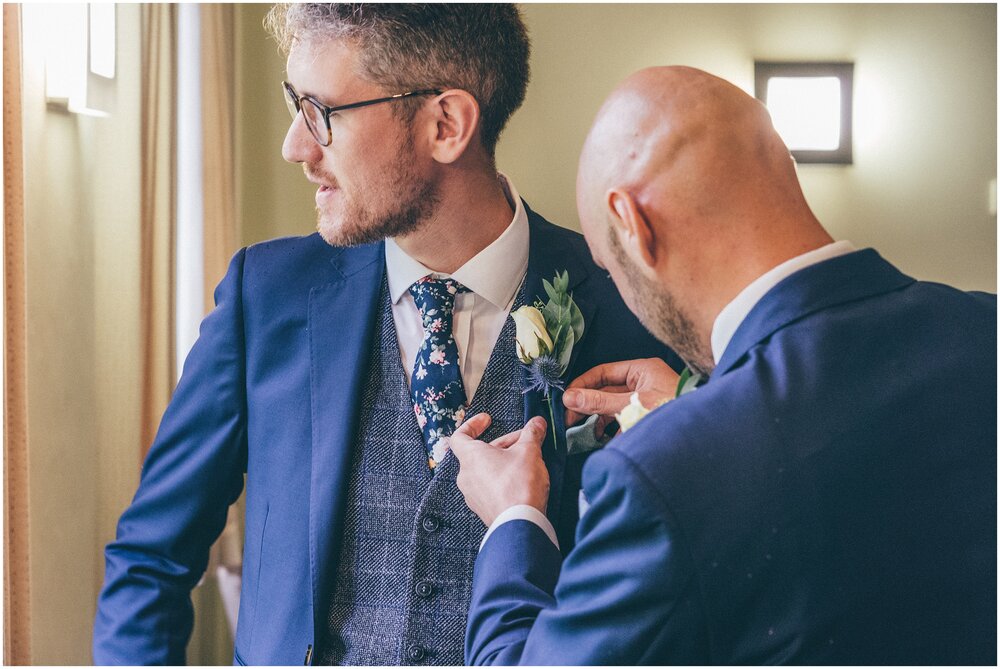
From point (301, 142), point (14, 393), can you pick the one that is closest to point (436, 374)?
point (301, 142)

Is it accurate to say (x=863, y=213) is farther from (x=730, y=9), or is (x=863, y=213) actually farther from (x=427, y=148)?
(x=427, y=148)

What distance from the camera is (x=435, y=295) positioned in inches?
53.7

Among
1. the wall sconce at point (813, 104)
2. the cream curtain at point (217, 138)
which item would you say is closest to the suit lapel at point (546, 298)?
the wall sconce at point (813, 104)

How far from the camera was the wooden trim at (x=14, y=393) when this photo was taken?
151 centimetres

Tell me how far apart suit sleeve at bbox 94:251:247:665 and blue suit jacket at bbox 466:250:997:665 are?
68 cm

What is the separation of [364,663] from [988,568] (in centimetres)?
84

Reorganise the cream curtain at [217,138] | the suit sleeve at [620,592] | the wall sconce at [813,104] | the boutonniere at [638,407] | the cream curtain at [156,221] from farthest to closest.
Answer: the cream curtain at [217,138], the cream curtain at [156,221], the wall sconce at [813,104], the boutonniere at [638,407], the suit sleeve at [620,592]

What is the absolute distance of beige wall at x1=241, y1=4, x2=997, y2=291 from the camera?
1.82 meters

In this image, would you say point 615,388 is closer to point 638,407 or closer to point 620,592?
point 638,407

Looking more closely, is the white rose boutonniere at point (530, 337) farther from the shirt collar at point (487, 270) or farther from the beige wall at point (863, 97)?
the beige wall at point (863, 97)

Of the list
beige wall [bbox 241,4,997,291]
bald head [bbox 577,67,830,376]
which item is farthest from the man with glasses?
beige wall [bbox 241,4,997,291]

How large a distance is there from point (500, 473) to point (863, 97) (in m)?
1.24

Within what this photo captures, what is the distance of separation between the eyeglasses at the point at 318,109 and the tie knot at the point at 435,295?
27 cm

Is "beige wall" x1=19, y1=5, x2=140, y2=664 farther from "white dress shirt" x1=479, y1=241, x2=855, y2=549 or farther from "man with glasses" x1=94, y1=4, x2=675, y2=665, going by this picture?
"white dress shirt" x1=479, y1=241, x2=855, y2=549
